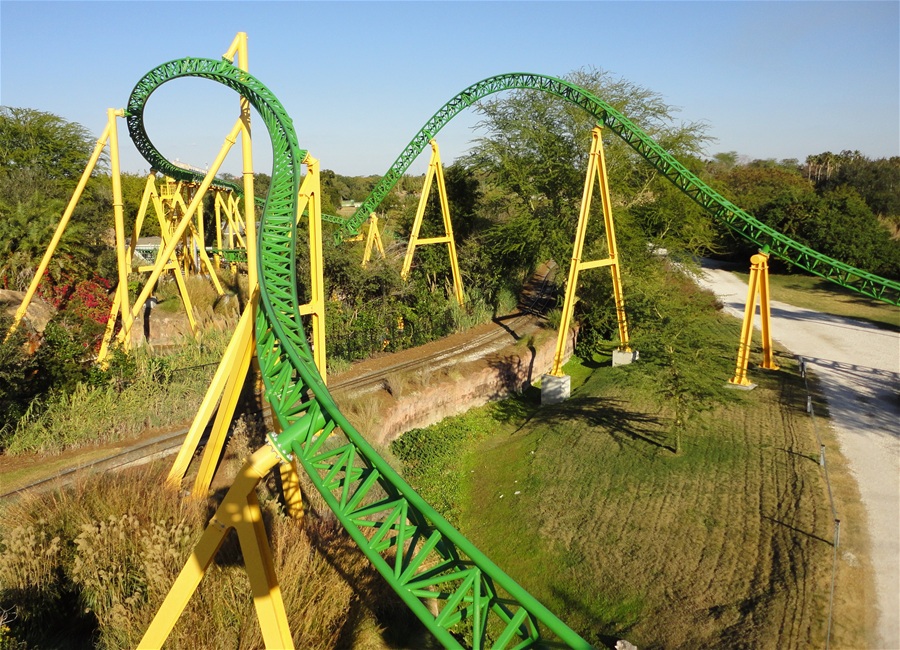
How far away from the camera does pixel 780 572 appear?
734 centimetres

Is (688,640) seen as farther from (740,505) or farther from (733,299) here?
(733,299)

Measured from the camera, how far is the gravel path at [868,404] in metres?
7.29

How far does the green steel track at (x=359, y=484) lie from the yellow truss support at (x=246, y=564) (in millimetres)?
381

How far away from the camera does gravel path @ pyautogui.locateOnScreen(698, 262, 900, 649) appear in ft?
23.9

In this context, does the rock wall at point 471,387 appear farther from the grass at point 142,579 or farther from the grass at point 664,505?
the grass at point 142,579

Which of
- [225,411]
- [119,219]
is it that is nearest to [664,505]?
[225,411]

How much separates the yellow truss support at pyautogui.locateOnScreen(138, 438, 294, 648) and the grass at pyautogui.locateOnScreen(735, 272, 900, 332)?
2218 centimetres

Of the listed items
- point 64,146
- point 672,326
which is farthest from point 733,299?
point 64,146

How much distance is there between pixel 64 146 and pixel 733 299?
34.1m

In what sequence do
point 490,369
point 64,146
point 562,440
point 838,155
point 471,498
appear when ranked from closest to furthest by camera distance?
point 471,498 < point 562,440 < point 490,369 < point 64,146 < point 838,155

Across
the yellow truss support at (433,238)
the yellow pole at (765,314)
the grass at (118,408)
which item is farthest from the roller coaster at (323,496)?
the yellow pole at (765,314)

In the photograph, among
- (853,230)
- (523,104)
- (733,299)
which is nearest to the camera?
(523,104)

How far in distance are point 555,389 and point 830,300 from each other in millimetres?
17026

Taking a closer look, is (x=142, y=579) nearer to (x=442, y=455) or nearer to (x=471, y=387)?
(x=442, y=455)
